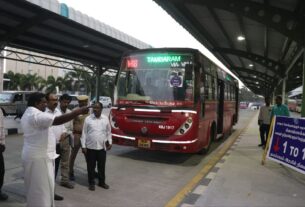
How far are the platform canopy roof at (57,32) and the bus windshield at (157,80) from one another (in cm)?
538

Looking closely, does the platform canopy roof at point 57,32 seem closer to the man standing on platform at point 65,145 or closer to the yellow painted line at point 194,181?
the man standing on platform at point 65,145

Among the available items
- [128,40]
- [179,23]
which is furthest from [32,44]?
[179,23]

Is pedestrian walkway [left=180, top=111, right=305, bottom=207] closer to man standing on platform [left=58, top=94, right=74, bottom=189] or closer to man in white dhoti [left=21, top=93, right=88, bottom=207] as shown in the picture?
man standing on platform [left=58, top=94, right=74, bottom=189]

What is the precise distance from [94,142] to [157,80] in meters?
3.28

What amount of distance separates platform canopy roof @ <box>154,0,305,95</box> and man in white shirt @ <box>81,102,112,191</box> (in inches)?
246

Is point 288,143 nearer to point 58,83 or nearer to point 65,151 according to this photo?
point 65,151

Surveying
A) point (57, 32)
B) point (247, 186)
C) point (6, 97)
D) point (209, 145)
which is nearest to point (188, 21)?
point (209, 145)

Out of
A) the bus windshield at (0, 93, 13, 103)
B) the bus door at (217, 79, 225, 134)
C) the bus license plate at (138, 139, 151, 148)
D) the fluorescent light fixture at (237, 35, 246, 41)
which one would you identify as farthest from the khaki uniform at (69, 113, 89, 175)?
the bus windshield at (0, 93, 13, 103)

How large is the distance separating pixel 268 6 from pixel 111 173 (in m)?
6.90

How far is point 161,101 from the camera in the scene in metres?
9.11

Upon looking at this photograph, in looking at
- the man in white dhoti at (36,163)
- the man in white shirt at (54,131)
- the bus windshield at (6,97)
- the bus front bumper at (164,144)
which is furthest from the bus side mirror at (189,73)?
the bus windshield at (6,97)

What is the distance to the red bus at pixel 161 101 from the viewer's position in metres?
8.94

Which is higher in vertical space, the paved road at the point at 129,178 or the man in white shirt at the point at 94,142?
the man in white shirt at the point at 94,142

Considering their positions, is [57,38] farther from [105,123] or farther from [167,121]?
[105,123]
